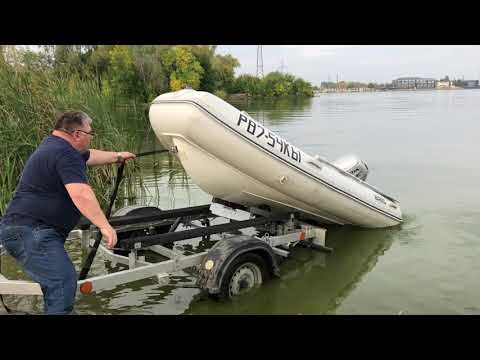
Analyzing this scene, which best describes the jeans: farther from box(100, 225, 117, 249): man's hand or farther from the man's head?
the man's head

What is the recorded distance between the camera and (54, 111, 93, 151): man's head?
3633 mm

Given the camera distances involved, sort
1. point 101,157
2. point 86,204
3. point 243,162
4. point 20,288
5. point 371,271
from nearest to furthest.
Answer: point 86,204 < point 20,288 < point 101,157 < point 243,162 < point 371,271

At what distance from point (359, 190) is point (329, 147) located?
11556mm

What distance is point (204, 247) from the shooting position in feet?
22.4

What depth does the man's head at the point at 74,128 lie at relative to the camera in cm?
363

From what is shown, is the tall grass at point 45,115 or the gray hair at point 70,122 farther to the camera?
the tall grass at point 45,115

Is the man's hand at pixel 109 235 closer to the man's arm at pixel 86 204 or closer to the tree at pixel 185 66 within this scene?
the man's arm at pixel 86 204

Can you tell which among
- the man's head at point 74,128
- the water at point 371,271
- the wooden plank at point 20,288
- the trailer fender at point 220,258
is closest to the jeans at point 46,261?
the wooden plank at point 20,288

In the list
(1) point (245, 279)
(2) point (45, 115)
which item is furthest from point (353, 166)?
(2) point (45, 115)

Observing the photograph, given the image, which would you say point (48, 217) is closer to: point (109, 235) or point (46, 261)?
point (46, 261)

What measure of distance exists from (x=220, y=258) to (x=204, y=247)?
2.04 metres

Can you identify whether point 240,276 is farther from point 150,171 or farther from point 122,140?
point 150,171

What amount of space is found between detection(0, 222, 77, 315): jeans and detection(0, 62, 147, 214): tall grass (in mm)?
3373

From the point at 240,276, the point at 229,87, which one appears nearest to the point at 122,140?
the point at 240,276
